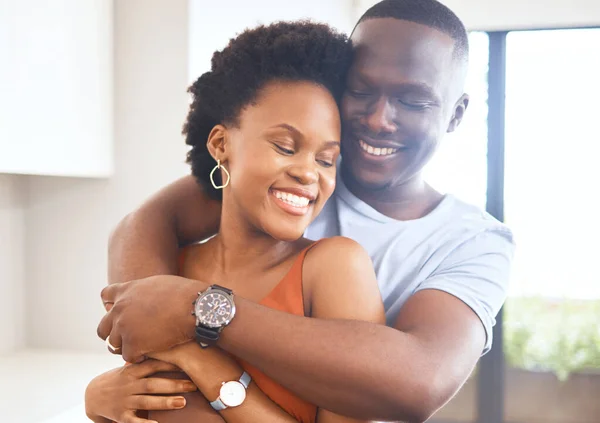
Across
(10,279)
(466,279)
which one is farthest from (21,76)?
(466,279)

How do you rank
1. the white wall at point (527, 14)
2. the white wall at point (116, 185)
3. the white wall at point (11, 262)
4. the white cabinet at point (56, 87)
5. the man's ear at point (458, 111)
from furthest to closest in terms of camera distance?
the white wall at point (527, 14) → the white wall at point (11, 262) → the white wall at point (116, 185) → the white cabinet at point (56, 87) → the man's ear at point (458, 111)

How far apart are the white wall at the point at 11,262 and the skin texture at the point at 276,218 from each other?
4.65ft

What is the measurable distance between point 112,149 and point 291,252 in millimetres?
1254

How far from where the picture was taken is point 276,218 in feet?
2.63

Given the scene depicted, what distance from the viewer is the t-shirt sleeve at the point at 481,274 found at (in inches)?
34.2

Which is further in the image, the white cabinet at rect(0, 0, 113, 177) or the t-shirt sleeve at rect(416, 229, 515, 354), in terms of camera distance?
the white cabinet at rect(0, 0, 113, 177)

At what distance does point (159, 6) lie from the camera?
1.85 m

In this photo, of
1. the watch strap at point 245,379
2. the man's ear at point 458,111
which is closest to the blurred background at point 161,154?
the man's ear at point 458,111

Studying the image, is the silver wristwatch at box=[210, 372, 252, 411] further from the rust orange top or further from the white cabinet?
the white cabinet

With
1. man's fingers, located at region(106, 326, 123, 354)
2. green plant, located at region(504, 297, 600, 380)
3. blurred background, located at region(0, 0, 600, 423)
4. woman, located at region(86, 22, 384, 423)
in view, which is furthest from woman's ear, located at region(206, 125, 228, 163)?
green plant, located at region(504, 297, 600, 380)

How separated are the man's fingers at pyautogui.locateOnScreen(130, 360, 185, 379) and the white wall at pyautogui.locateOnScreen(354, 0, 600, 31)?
1.70m

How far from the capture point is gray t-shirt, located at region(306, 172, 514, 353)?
90cm

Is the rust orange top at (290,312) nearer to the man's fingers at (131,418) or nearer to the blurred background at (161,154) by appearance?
the man's fingers at (131,418)

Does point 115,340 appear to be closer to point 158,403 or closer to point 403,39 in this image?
point 158,403
